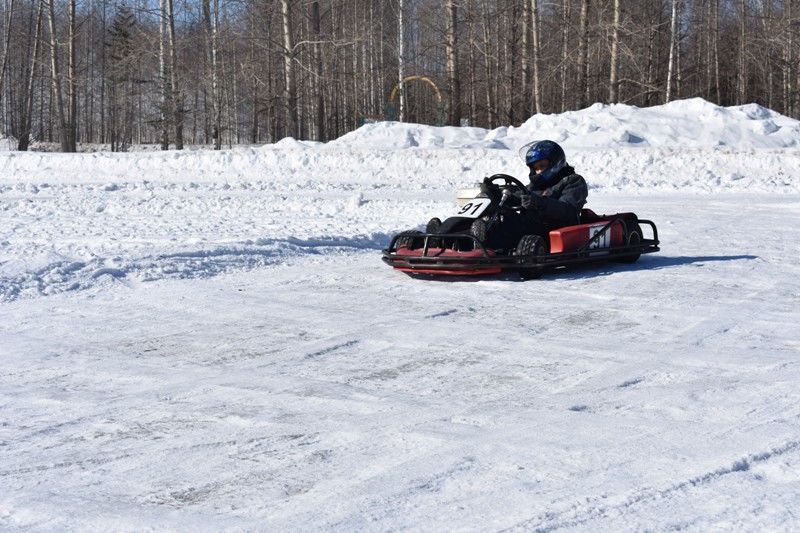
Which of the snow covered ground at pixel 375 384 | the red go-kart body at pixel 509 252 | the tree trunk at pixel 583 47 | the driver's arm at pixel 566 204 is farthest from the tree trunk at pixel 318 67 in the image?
the red go-kart body at pixel 509 252

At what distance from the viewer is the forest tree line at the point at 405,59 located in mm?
28750

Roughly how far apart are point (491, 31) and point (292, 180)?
74.3 feet

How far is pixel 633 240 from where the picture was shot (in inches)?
384

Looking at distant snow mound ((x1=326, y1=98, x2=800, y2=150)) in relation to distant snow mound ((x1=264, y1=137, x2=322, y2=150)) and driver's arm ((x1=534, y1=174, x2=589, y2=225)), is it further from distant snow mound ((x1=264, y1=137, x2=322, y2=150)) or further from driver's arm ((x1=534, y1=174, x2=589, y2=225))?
driver's arm ((x1=534, y1=174, x2=589, y2=225))

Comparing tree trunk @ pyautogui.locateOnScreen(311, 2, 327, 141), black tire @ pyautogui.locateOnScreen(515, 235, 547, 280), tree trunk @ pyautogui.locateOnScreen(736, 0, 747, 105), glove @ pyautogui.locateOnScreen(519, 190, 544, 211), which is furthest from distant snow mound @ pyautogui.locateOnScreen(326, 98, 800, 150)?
tree trunk @ pyautogui.locateOnScreen(736, 0, 747, 105)

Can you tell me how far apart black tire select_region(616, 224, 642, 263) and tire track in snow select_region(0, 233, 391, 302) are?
2809 mm

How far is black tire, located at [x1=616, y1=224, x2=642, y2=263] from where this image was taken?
9.64 m

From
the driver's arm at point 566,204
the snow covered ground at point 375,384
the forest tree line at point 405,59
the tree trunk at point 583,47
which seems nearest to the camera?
the snow covered ground at point 375,384

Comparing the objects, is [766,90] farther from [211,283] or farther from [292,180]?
[211,283]

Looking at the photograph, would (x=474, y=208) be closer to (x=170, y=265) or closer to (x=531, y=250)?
(x=531, y=250)

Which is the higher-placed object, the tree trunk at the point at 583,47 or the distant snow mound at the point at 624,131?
the tree trunk at the point at 583,47

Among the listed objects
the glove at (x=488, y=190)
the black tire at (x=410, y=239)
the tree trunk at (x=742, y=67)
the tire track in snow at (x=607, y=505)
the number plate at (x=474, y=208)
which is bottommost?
the tire track in snow at (x=607, y=505)

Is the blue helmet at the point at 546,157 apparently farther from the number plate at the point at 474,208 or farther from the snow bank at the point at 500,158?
the snow bank at the point at 500,158

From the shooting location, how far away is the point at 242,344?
606 centimetres
